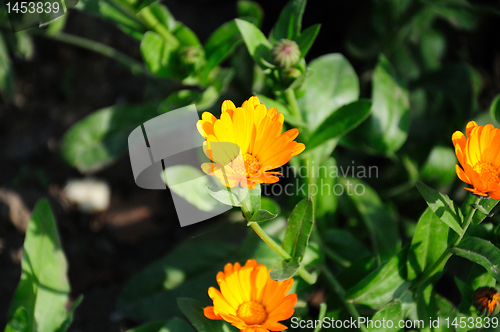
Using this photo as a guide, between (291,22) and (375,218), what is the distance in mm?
745

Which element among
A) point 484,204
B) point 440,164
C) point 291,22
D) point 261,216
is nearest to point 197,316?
point 261,216

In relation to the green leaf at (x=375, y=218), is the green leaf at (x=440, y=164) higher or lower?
higher

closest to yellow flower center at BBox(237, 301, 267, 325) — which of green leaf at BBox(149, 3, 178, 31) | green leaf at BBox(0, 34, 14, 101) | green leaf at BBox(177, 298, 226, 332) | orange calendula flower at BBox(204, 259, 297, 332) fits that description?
orange calendula flower at BBox(204, 259, 297, 332)

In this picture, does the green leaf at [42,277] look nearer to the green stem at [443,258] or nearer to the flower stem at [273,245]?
the flower stem at [273,245]

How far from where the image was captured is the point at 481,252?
93 centimetres

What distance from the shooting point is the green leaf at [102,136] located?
1746mm

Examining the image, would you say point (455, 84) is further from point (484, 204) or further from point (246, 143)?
point (246, 143)

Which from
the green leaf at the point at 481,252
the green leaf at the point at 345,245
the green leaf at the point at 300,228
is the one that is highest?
the green leaf at the point at 300,228

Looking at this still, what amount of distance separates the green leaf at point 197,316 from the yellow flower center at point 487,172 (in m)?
0.72

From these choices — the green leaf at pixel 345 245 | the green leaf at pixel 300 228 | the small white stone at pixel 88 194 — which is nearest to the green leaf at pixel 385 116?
the green leaf at pixel 345 245

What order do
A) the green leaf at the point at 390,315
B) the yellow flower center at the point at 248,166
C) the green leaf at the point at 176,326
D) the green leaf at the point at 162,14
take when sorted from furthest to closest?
1. the green leaf at the point at 162,14
2. the green leaf at the point at 176,326
3. the green leaf at the point at 390,315
4. the yellow flower center at the point at 248,166

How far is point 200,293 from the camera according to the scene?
1475 mm

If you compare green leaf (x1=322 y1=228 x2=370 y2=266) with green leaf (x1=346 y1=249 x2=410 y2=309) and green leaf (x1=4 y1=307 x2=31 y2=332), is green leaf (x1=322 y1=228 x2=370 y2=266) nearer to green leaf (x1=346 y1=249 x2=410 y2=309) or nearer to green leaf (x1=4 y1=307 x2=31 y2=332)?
green leaf (x1=346 y1=249 x2=410 y2=309)

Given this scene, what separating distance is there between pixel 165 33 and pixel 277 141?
85 centimetres
